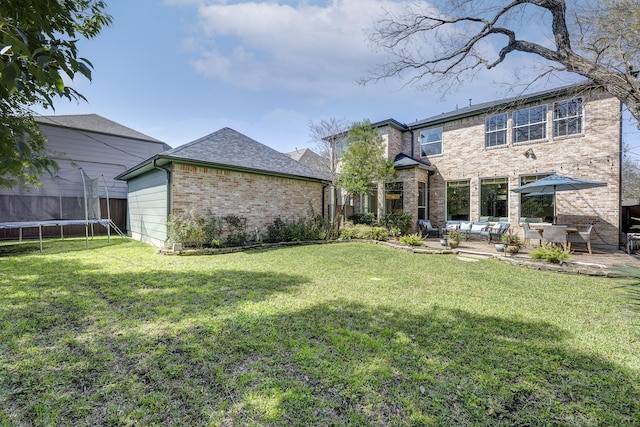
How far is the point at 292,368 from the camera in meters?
2.47

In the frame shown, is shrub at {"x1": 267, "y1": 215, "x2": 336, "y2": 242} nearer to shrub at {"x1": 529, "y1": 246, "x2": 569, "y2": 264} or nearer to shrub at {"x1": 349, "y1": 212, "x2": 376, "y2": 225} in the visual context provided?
shrub at {"x1": 349, "y1": 212, "x2": 376, "y2": 225}

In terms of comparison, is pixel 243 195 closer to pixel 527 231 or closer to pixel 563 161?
pixel 527 231

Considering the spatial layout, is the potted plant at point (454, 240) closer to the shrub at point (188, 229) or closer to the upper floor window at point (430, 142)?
the upper floor window at point (430, 142)

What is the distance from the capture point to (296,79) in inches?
464

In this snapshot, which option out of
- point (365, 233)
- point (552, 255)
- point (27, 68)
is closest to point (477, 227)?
point (365, 233)

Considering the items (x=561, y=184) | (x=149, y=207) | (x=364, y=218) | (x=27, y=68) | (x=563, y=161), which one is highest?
(x=563, y=161)

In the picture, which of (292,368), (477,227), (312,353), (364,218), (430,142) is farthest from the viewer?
(364,218)

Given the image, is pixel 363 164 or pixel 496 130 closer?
pixel 496 130

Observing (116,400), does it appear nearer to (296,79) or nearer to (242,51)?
(242,51)

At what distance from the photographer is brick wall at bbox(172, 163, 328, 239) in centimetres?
889

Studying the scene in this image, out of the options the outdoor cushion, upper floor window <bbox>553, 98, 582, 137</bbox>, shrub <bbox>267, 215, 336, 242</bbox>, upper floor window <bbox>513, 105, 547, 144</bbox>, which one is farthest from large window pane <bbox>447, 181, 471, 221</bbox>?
shrub <bbox>267, 215, 336, 242</bbox>

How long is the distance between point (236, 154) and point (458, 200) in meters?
10.7

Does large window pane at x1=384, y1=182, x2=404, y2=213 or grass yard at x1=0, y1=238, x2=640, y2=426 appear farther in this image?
large window pane at x1=384, y1=182, x2=404, y2=213

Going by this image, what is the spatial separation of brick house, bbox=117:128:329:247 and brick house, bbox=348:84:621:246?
5.36m
